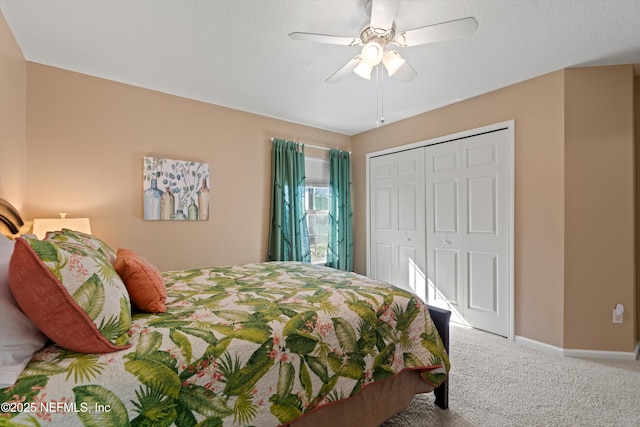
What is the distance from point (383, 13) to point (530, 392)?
2.64 metres

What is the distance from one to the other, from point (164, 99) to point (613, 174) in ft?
14.2

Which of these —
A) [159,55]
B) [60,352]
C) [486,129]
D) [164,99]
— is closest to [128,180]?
[164,99]

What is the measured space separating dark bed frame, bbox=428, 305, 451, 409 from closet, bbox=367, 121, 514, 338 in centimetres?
148

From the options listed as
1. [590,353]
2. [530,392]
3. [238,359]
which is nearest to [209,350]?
[238,359]

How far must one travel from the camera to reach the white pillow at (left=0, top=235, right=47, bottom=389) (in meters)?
0.84

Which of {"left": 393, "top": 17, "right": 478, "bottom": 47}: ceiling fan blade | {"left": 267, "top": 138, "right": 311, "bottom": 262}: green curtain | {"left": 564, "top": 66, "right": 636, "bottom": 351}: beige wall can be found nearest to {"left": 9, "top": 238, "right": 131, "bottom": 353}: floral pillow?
{"left": 393, "top": 17, "right": 478, "bottom": 47}: ceiling fan blade

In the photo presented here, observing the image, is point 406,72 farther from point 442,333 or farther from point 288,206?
point 288,206

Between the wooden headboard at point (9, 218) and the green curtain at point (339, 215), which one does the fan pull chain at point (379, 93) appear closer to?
the green curtain at point (339, 215)

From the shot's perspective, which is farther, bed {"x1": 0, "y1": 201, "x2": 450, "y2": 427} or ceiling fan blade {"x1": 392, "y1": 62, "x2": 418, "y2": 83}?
ceiling fan blade {"x1": 392, "y1": 62, "x2": 418, "y2": 83}

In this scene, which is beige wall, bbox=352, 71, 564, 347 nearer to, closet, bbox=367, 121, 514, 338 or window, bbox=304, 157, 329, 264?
closet, bbox=367, 121, 514, 338

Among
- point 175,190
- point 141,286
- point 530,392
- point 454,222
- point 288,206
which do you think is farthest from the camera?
point 288,206

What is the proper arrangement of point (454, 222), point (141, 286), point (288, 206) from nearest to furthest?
point (141, 286) < point (454, 222) < point (288, 206)

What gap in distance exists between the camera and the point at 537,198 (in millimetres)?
2777

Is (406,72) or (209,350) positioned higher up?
(406,72)
